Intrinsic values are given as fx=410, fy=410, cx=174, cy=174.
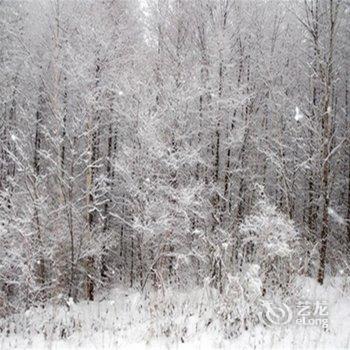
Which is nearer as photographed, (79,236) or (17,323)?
(17,323)

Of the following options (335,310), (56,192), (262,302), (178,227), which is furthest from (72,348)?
(56,192)

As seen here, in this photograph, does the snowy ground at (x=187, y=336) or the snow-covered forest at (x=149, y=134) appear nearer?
the snowy ground at (x=187, y=336)

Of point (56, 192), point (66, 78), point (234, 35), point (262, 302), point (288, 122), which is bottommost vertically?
point (262, 302)

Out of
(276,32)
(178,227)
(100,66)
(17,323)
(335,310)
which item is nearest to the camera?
(335,310)

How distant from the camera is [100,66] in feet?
47.2

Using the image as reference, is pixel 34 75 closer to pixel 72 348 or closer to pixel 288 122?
pixel 288 122

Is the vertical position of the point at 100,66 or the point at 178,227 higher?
the point at 100,66

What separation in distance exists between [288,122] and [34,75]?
36.6 ft

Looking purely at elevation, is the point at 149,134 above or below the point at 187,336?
above

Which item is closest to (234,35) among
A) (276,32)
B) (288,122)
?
A: (276,32)

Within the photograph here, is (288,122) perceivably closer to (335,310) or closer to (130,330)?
(335,310)

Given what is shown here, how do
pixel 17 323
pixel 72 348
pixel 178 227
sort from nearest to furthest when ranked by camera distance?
pixel 72 348
pixel 17 323
pixel 178 227

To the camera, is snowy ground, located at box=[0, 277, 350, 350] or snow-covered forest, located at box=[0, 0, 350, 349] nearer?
snowy ground, located at box=[0, 277, 350, 350]

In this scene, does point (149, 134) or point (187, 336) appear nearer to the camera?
point (187, 336)
